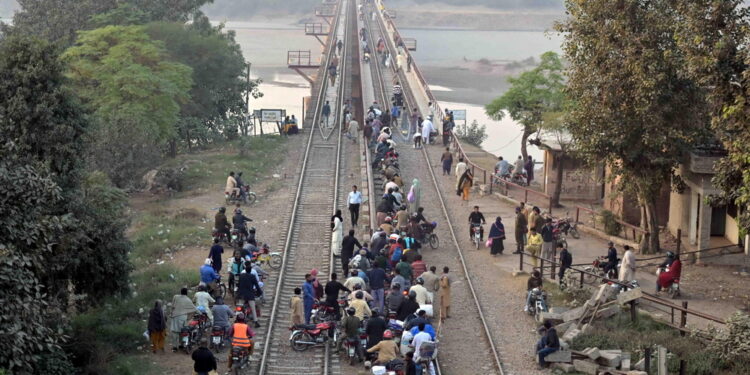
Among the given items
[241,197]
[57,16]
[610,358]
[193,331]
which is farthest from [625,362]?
[57,16]

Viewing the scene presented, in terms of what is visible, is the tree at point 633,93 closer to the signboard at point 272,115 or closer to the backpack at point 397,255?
the backpack at point 397,255

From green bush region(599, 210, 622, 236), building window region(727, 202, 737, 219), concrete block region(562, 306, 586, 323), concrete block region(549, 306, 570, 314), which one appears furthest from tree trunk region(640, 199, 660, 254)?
concrete block region(562, 306, 586, 323)

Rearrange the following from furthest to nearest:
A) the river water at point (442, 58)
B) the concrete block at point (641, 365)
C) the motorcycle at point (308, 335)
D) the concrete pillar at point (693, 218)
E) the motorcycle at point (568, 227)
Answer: the river water at point (442, 58) < the motorcycle at point (568, 227) < the concrete pillar at point (693, 218) < the motorcycle at point (308, 335) < the concrete block at point (641, 365)

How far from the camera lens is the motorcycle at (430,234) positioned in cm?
2975

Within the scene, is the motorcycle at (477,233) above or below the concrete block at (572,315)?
above

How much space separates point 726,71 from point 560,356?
23.2 feet

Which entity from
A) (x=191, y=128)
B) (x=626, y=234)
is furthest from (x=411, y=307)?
(x=191, y=128)

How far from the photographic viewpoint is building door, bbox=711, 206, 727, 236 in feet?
102

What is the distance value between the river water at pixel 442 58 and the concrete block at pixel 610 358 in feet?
151

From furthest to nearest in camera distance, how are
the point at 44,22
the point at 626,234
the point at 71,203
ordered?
1. the point at 44,22
2. the point at 626,234
3. the point at 71,203

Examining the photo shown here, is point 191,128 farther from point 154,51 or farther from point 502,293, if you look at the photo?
point 502,293

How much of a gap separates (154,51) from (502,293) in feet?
85.4

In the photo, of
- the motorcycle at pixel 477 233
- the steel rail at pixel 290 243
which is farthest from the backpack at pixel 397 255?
the motorcycle at pixel 477 233

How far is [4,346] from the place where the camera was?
15.2 m
